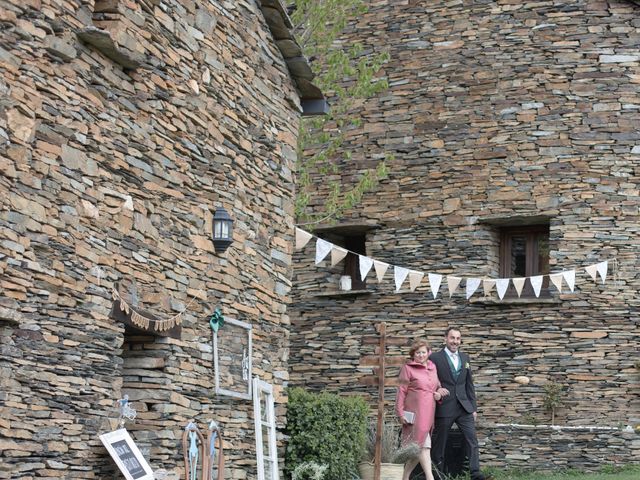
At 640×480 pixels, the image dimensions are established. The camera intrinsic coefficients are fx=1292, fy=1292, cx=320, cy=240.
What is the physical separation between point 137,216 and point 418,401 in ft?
14.4

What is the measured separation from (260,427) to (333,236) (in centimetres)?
717

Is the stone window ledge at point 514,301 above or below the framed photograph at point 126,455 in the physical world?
above

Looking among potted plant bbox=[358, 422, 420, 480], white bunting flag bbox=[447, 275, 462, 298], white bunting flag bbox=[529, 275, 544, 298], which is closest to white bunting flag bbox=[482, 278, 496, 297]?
white bunting flag bbox=[447, 275, 462, 298]

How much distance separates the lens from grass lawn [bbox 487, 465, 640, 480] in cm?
1502

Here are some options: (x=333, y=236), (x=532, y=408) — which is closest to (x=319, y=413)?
(x=532, y=408)

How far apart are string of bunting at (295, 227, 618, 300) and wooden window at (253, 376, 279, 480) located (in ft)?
15.1

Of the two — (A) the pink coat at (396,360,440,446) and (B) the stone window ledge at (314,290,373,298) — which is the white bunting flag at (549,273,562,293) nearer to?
(B) the stone window ledge at (314,290,373,298)

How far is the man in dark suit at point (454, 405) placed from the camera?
13906mm

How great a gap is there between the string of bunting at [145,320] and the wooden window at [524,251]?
8039mm

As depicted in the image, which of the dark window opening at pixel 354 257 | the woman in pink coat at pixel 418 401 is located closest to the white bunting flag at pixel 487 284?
the dark window opening at pixel 354 257

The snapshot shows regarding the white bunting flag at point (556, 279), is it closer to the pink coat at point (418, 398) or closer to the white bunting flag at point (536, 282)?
the white bunting flag at point (536, 282)

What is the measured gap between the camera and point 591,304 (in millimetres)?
17516

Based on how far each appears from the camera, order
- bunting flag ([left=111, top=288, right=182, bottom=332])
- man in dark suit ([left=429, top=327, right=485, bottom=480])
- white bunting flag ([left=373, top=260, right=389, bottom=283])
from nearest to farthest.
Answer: bunting flag ([left=111, top=288, right=182, bottom=332]), man in dark suit ([left=429, top=327, right=485, bottom=480]), white bunting flag ([left=373, top=260, right=389, bottom=283])

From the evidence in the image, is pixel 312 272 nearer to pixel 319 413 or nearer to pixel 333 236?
pixel 333 236
